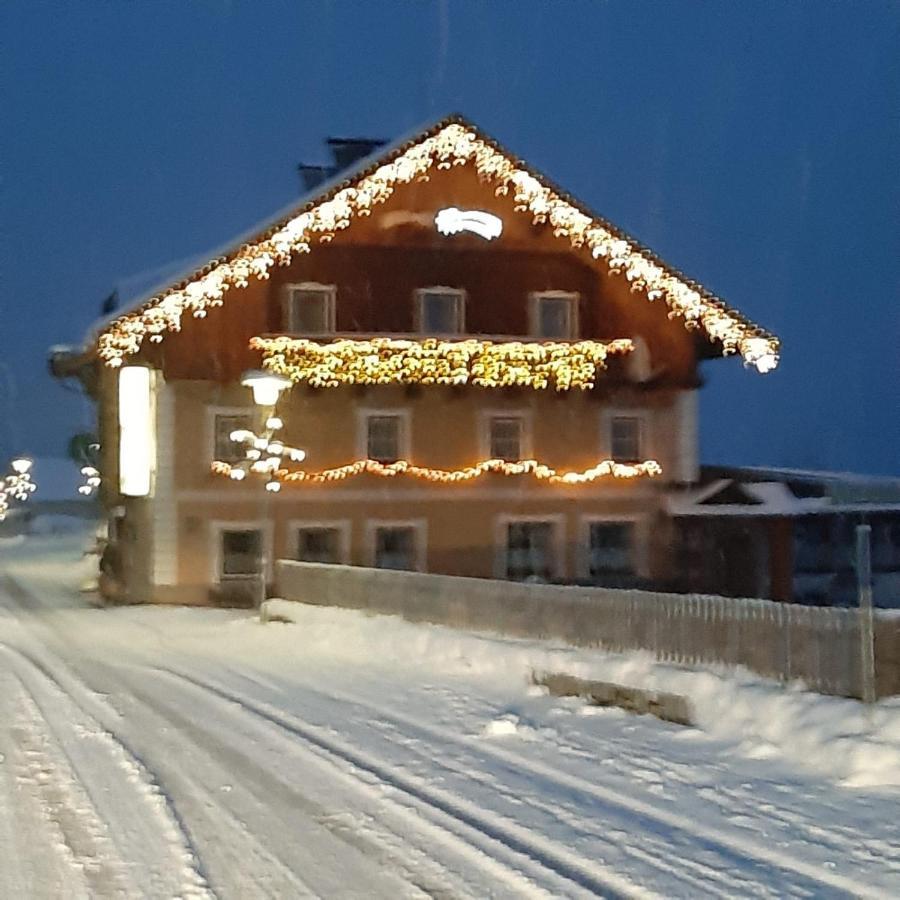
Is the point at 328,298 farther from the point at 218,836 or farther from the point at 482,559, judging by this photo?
the point at 218,836

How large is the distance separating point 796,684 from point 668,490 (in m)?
21.2

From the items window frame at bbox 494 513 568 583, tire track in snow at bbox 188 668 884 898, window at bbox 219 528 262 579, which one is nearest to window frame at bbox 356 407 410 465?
window frame at bbox 494 513 568 583

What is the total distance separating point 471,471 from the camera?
32.1 metres

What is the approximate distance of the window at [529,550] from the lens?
3272cm

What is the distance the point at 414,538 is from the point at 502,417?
11.0ft

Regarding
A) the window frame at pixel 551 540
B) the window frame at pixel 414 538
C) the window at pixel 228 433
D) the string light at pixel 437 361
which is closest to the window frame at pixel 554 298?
the string light at pixel 437 361

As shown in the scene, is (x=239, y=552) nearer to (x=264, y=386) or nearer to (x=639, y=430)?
(x=264, y=386)

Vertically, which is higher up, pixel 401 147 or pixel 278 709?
pixel 401 147

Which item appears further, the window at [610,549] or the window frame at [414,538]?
the window at [610,549]

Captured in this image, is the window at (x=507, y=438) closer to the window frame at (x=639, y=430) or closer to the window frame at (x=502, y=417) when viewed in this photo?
the window frame at (x=502, y=417)

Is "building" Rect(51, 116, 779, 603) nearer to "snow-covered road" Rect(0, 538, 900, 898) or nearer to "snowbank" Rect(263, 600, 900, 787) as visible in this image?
"snowbank" Rect(263, 600, 900, 787)

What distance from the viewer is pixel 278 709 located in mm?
14328

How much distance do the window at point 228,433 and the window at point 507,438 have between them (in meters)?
5.58

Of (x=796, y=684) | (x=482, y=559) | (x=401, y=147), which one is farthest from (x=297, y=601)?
(x=796, y=684)
